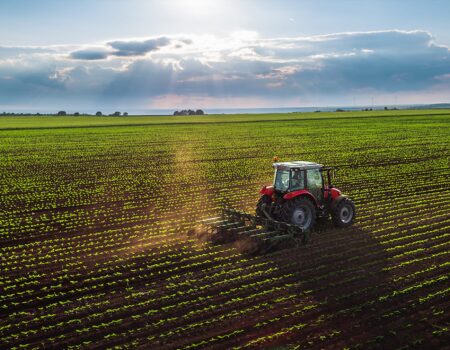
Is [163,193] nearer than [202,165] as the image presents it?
Yes

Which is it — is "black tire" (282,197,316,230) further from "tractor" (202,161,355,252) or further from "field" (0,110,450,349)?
"field" (0,110,450,349)

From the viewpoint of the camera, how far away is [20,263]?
476 inches

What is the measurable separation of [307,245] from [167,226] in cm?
497

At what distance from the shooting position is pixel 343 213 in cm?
1431

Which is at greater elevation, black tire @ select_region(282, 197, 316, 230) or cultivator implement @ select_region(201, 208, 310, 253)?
black tire @ select_region(282, 197, 316, 230)

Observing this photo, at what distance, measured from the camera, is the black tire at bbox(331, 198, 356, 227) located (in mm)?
13977

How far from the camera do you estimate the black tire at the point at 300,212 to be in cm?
1291

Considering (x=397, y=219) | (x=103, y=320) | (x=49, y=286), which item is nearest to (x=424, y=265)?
(x=397, y=219)

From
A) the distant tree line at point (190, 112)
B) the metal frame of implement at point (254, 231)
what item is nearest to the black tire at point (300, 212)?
the metal frame of implement at point (254, 231)

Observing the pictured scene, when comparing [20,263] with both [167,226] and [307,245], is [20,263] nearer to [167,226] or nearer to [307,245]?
[167,226]

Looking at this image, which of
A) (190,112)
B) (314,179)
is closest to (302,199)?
(314,179)

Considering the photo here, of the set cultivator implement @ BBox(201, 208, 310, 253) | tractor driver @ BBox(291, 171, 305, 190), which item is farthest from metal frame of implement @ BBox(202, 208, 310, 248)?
tractor driver @ BBox(291, 171, 305, 190)

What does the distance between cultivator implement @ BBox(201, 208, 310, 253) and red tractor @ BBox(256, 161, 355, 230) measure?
34cm

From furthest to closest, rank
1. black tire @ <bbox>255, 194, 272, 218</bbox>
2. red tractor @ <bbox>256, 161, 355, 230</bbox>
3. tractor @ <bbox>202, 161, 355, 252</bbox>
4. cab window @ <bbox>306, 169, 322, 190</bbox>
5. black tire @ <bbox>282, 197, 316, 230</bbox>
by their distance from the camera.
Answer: black tire @ <bbox>255, 194, 272, 218</bbox> < cab window @ <bbox>306, 169, 322, 190</bbox> < red tractor @ <bbox>256, 161, 355, 230</bbox> < black tire @ <bbox>282, 197, 316, 230</bbox> < tractor @ <bbox>202, 161, 355, 252</bbox>
